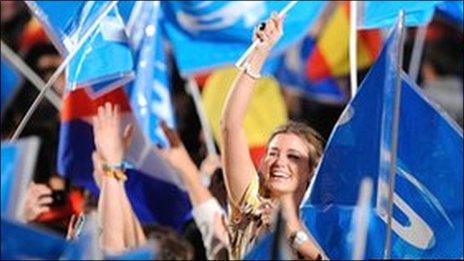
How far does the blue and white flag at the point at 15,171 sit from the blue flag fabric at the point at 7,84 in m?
2.49

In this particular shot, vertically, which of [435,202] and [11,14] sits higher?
[435,202]

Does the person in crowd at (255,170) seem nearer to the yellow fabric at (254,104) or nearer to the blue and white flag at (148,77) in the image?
the blue and white flag at (148,77)

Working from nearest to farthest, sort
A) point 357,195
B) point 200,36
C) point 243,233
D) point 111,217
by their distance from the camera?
point 357,195 < point 243,233 < point 111,217 < point 200,36

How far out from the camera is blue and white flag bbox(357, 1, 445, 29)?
321 inches

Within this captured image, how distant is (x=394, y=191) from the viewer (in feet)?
18.6

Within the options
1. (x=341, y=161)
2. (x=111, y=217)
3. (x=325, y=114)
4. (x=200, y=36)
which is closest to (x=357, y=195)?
(x=341, y=161)

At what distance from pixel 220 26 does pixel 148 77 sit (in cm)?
75

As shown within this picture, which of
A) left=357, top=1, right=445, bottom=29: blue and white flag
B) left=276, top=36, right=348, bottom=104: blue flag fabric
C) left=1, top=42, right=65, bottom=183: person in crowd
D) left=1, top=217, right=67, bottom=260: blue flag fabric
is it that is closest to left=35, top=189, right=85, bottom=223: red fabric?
left=1, top=42, right=65, bottom=183: person in crowd

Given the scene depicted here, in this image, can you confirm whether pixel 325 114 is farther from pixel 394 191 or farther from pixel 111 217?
pixel 394 191

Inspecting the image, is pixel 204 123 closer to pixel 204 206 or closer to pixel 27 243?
pixel 204 206

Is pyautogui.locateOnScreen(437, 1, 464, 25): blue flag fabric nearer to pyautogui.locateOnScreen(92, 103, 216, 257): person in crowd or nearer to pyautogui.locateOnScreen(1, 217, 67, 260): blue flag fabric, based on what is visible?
pyautogui.locateOnScreen(92, 103, 216, 257): person in crowd

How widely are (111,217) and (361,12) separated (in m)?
2.15

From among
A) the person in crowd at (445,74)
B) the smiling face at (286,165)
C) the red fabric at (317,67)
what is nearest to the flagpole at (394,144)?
the smiling face at (286,165)

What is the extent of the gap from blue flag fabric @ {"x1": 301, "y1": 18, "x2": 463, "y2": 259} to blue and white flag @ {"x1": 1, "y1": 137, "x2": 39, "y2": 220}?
109 cm
